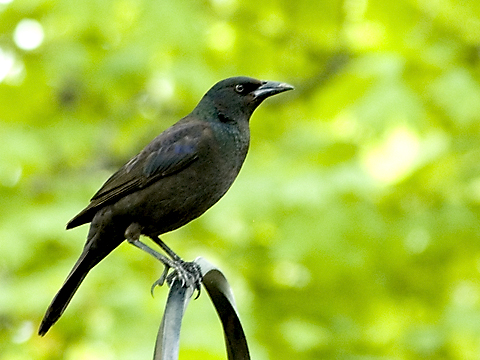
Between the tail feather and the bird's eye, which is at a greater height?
the bird's eye

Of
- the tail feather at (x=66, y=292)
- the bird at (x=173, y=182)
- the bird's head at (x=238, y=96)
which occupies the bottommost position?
the tail feather at (x=66, y=292)

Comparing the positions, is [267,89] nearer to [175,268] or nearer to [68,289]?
[175,268]

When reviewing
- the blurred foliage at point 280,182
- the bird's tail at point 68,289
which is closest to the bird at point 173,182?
the bird's tail at point 68,289

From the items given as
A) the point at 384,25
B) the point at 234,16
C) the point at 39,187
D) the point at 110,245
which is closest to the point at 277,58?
the point at 234,16

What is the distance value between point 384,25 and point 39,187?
8.15ft

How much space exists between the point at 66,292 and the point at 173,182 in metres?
0.64

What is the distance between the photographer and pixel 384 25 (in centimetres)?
448

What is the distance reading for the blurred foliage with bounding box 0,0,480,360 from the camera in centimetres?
411

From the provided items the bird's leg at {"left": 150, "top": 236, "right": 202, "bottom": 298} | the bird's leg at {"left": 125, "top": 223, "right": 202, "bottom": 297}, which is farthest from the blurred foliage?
the bird's leg at {"left": 150, "top": 236, "right": 202, "bottom": 298}

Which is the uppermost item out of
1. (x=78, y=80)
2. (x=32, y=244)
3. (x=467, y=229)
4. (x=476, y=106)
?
(x=78, y=80)

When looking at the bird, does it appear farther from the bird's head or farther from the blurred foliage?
the blurred foliage

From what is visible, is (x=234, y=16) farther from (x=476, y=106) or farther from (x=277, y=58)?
(x=476, y=106)

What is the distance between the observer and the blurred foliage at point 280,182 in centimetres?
411

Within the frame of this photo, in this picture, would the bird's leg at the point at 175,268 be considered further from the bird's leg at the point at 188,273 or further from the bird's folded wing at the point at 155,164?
the bird's folded wing at the point at 155,164
